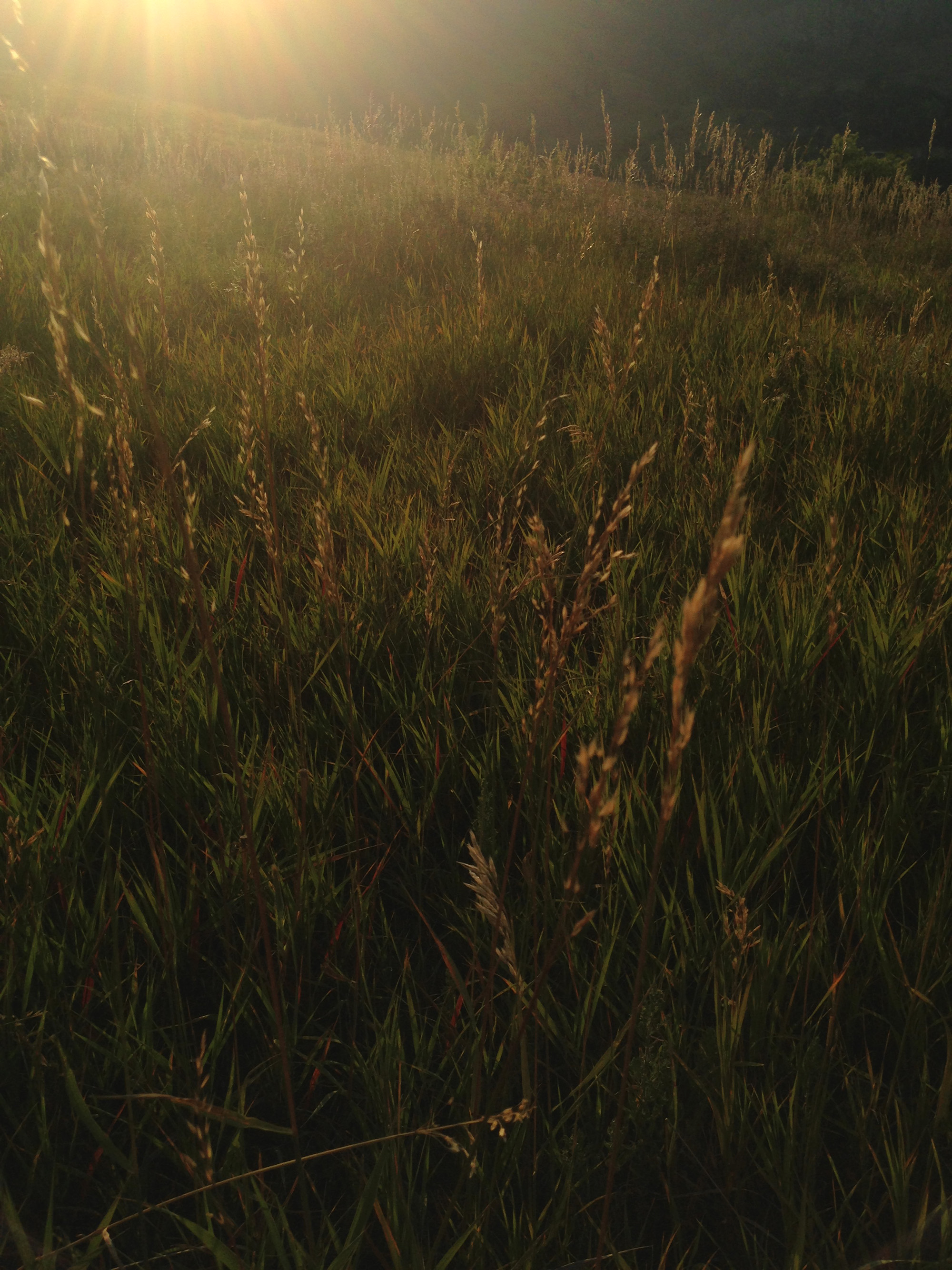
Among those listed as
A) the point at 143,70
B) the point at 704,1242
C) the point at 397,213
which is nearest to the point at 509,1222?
the point at 704,1242

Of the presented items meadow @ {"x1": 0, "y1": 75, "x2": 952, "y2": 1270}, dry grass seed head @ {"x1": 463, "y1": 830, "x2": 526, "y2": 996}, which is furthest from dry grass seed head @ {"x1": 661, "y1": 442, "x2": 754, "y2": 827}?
dry grass seed head @ {"x1": 463, "y1": 830, "x2": 526, "y2": 996}

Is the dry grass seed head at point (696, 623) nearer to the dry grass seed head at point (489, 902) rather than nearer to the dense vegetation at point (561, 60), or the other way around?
the dry grass seed head at point (489, 902)

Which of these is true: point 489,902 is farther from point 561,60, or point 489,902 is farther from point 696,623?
point 561,60

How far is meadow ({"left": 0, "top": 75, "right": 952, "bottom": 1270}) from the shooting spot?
72 centimetres

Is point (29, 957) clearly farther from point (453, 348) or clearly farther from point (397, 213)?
point (397, 213)

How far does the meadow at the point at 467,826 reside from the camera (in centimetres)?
72

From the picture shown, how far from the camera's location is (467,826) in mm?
1198

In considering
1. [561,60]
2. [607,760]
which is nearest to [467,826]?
[607,760]

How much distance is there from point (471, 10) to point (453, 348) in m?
90.8

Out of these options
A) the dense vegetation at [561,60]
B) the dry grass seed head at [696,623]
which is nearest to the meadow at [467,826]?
the dry grass seed head at [696,623]

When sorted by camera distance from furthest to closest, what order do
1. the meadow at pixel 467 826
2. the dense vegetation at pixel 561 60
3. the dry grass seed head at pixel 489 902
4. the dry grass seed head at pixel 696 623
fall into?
the dense vegetation at pixel 561 60 < the meadow at pixel 467 826 < the dry grass seed head at pixel 489 902 < the dry grass seed head at pixel 696 623

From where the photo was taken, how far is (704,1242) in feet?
2.45

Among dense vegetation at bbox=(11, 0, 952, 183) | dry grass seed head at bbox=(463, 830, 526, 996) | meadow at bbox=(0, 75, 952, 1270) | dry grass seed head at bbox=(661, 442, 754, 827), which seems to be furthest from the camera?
dense vegetation at bbox=(11, 0, 952, 183)

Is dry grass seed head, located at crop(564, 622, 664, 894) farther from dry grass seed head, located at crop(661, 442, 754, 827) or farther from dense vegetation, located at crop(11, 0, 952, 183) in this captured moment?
dense vegetation, located at crop(11, 0, 952, 183)
